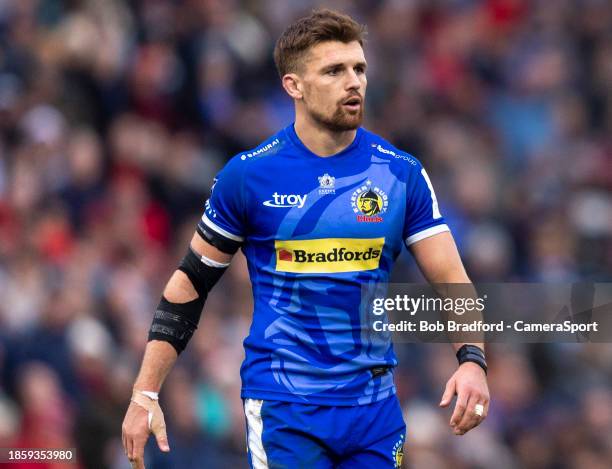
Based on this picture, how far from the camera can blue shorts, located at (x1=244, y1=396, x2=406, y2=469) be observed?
615cm

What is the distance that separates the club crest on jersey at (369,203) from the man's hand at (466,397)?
0.78 metres

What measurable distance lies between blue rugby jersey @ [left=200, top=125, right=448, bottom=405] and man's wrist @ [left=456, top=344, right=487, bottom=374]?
1.04ft

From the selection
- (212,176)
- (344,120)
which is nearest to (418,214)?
(344,120)

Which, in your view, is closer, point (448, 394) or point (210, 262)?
point (448, 394)

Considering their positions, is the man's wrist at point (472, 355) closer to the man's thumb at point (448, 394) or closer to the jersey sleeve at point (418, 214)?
the man's thumb at point (448, 394)

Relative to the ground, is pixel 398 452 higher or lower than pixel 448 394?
lower

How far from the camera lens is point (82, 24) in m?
13.5

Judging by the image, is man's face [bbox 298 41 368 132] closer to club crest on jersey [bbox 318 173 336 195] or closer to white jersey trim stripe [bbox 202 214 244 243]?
club crest on jersey [bbox 318 173 336 195]

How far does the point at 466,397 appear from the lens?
6.07m

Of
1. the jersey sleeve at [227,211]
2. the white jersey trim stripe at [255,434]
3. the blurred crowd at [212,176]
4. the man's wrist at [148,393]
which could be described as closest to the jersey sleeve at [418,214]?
the jersey sleeve at [227,211]

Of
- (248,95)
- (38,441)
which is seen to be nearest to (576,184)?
(248,95)

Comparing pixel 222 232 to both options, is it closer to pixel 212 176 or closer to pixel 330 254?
pixel 330 254

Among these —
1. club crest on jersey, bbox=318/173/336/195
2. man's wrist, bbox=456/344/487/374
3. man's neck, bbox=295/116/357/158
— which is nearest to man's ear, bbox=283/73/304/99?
man's neck, bbox=295/116/357/158

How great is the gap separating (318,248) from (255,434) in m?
0.87
